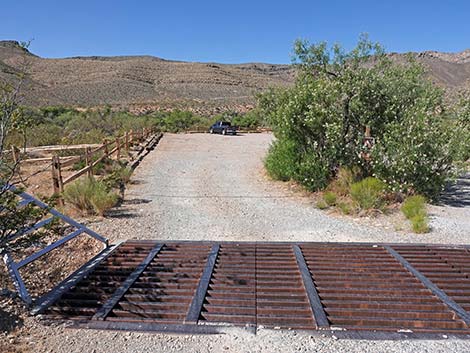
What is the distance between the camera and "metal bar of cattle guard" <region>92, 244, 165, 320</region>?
11.5 ft

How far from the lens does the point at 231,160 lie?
15.6m

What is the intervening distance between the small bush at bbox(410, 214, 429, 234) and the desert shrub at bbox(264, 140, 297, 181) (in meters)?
3.75

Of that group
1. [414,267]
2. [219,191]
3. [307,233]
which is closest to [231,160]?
[219,191]

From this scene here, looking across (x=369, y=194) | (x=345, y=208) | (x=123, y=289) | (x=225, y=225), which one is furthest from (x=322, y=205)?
(x=123, y=289)

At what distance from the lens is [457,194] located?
8867 mm

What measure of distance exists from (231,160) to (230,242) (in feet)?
33.0

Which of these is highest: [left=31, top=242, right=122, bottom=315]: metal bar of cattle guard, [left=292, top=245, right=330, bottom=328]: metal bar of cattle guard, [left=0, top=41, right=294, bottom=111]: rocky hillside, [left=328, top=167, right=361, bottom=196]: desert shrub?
[left=0, top=41, right=294, bottom=111]: rocky hillside

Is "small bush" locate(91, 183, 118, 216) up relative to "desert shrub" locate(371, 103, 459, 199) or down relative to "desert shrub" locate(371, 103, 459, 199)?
down

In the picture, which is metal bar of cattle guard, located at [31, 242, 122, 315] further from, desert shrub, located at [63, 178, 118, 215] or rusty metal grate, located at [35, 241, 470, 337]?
desert shrub, located at [63, 178, 118, 215]

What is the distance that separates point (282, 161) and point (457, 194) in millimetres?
4248

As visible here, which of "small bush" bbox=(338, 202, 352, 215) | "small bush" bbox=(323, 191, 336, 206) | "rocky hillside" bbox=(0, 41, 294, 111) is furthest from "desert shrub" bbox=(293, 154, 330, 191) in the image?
"rocky hillside" bbox=(0, 41, 294, 111)

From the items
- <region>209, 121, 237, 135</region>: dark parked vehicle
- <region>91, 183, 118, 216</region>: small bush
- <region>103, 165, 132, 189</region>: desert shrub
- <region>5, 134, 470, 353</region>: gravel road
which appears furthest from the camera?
<region>209, 121, 237, 135</region>: dark parked vehicle

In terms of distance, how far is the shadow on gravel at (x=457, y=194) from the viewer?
8.02 meters

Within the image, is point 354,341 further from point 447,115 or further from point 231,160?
point 231,160
